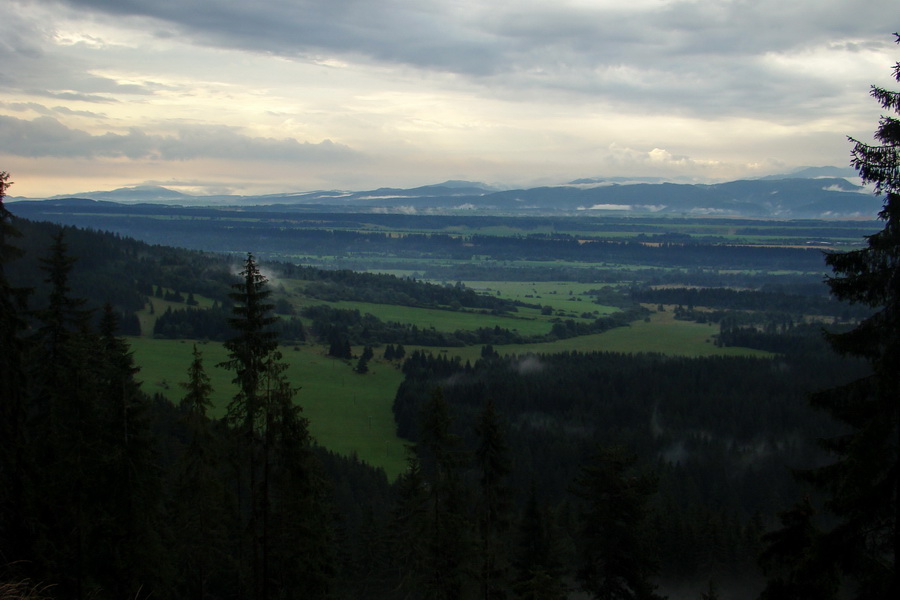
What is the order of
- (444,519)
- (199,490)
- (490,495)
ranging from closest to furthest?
(444,519)
(199,490)
(490,495)

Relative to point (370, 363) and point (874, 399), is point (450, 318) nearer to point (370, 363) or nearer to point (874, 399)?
point (370, 363)

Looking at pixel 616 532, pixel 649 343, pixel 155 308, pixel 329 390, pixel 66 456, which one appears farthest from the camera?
pixel 155 308

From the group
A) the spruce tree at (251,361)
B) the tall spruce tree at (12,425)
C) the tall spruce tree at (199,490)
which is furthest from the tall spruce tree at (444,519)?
the tall spruce tree at (12,425)

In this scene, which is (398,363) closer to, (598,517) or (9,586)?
(598,517)

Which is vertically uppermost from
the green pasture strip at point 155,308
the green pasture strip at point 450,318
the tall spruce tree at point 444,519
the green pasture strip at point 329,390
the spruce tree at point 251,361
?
the spruce tree at point 251,361

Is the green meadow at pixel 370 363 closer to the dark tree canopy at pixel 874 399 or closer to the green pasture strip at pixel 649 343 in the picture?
the green pasture strip at pixel 649 343

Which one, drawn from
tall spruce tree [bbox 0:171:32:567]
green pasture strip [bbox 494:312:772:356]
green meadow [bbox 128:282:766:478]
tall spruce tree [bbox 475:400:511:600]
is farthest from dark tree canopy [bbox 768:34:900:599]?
green pasture strip [bbox 494:312:772:356]

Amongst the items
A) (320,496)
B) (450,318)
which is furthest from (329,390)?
(320,496)
